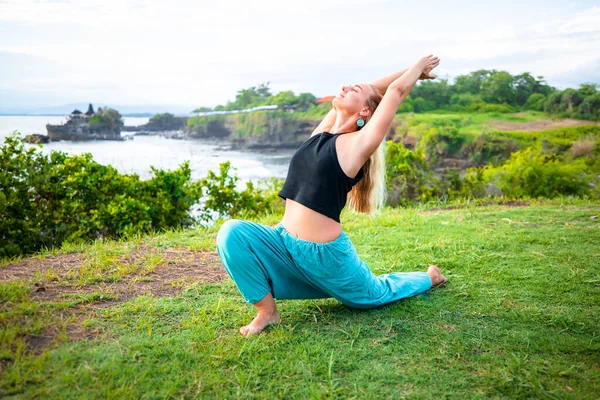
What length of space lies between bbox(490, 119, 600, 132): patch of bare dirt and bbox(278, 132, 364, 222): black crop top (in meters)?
11.0

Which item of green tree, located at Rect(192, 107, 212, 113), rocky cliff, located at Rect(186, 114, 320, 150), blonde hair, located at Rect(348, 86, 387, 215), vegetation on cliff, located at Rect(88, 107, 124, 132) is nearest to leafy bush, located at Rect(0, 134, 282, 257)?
blonde hair, located at Rect(348, 86, 387, 215)

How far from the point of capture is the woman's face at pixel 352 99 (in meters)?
2.94

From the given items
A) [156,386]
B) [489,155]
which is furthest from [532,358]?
[489,155]

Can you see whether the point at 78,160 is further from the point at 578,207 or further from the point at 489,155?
the point at 489,155

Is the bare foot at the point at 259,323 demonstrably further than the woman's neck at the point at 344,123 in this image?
No

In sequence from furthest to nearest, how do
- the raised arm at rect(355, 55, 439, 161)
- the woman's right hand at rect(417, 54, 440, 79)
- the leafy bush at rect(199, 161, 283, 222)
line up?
1. the leafy bush at rect(199, 161, 283, 222)
2. the woman's right hand at rect(417, 54, 440, 79)
3. the raised arm at rect(355, 55, 439, 161)

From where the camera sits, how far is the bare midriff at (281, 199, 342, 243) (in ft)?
9.16

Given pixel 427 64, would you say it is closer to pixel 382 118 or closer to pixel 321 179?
pixel 382 118

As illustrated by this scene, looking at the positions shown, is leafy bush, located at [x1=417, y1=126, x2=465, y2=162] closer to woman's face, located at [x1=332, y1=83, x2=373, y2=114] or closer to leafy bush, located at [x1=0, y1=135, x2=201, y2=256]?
leafy bush, located at [x1=0, y1=135, x2=201, y2=256]

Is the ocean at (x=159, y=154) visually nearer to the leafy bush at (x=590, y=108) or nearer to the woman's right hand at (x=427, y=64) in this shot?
the woman's right hand at (x=427, y=64)

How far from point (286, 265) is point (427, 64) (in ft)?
4.73

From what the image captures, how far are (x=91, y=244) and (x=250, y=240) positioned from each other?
276 cm

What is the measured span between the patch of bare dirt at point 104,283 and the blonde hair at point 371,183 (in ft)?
4.24

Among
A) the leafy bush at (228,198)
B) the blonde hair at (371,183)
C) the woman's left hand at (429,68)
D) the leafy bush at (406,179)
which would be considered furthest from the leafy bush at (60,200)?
the leafy bush at (406,179)
